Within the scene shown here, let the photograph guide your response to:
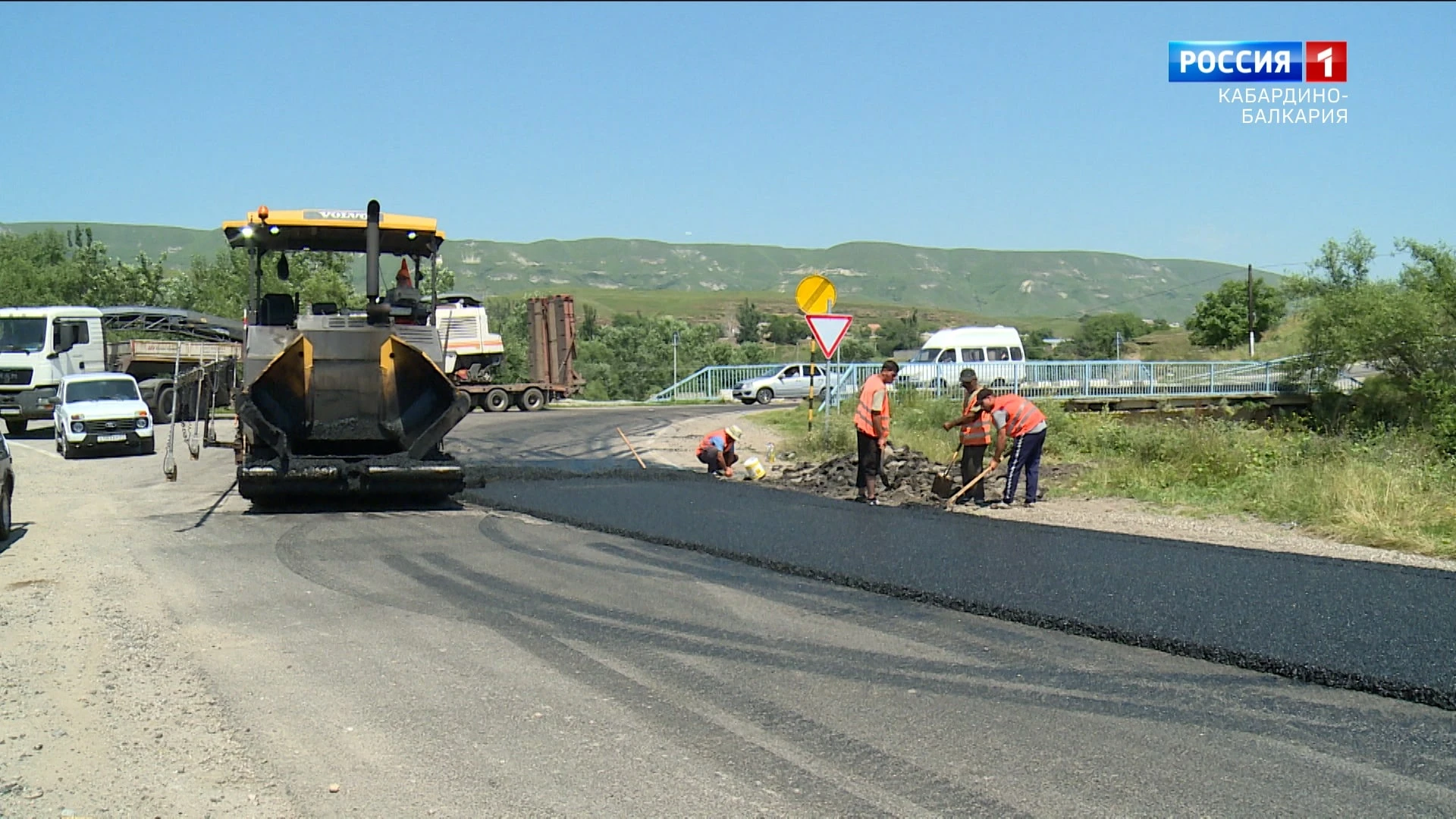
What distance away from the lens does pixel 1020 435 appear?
12023mm

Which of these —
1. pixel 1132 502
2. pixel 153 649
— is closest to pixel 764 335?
pixel 1132 502

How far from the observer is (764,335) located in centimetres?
9938

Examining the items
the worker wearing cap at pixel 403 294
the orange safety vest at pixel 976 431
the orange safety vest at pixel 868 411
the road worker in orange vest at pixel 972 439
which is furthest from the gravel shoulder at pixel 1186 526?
the worker wearing cap at pixel 403 294

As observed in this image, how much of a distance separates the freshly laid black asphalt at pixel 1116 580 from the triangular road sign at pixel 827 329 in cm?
415

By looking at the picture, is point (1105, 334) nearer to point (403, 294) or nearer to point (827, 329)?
point (827, 329)

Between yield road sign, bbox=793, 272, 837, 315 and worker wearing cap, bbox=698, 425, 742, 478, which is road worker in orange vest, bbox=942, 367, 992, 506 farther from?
yield road sign, bbox=793, 272, 837, 315

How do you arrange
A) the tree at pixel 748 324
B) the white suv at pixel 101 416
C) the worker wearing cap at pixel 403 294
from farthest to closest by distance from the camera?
→ the tree at pixel 748 324 → the white suv at pixel 101 416 → the worker wearing cap at pixel 403 294

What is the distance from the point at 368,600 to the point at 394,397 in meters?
4.12

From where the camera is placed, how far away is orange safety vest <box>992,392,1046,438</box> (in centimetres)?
1195

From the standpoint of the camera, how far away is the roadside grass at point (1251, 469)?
380 inches

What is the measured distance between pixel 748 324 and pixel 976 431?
307 ft

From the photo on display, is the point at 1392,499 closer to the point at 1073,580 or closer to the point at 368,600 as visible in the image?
the point at 1073,580

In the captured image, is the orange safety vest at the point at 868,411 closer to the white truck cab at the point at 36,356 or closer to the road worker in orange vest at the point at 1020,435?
the road worker in orange vest at the point at 1020,435

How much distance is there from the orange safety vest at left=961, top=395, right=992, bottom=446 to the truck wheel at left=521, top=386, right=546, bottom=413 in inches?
803
